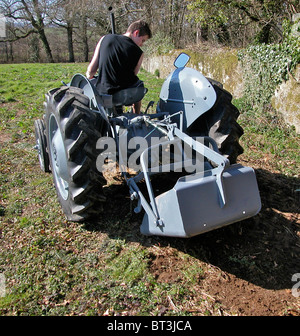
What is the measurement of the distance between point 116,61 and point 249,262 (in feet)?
7.46

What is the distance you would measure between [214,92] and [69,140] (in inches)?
55.1

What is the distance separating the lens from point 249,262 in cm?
262

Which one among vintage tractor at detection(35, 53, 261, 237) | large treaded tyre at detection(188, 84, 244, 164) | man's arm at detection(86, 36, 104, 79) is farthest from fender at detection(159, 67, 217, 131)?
man's arm at detection(86, 36, 104, 79)

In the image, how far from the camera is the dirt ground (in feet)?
7.40

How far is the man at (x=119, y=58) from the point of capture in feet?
10.5

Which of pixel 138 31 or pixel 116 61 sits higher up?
pixel 138 31

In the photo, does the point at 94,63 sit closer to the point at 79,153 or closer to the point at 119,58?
the point at 119,58

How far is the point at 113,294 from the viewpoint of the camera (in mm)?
2312

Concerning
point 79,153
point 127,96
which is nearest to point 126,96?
point 127,96

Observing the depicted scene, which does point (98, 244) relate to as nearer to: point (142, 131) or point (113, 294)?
point (113, 294)

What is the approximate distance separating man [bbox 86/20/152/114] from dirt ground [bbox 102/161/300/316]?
4.29ft

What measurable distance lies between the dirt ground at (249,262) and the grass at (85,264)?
1.0 inches
